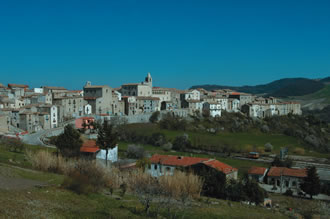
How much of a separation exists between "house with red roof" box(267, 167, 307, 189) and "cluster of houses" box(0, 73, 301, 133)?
4140 cm

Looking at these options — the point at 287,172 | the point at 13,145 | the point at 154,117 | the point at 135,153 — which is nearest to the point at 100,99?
the point at 154,117

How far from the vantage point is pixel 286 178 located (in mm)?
40969

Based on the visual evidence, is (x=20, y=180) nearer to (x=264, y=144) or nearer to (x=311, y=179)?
(x=311, y=179)

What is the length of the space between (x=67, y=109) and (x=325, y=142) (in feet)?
217

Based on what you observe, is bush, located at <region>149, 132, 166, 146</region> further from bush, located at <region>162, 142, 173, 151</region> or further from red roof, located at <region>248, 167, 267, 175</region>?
red roof, located at <region>248, 167, 267, 175</region>

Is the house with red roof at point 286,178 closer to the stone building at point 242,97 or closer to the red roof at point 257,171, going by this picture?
the red roof at point 257,171

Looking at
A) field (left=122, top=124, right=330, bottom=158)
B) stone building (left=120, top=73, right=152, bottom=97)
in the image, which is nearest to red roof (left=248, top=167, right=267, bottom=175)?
field (left=122, top=124, right=330, bottom=158)

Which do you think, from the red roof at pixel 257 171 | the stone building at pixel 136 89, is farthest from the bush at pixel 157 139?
the stone building at pixel 136 89

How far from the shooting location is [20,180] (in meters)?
18.5

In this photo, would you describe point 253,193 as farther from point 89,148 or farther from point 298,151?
point 298,151

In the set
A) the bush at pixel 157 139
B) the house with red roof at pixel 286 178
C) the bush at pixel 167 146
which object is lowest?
the house with red roof at pixel 286 178

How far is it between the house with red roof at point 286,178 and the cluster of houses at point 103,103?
4140 centimetres

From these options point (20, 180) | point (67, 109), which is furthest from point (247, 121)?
point (20, 180)

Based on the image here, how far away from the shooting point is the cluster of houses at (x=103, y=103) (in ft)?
197
